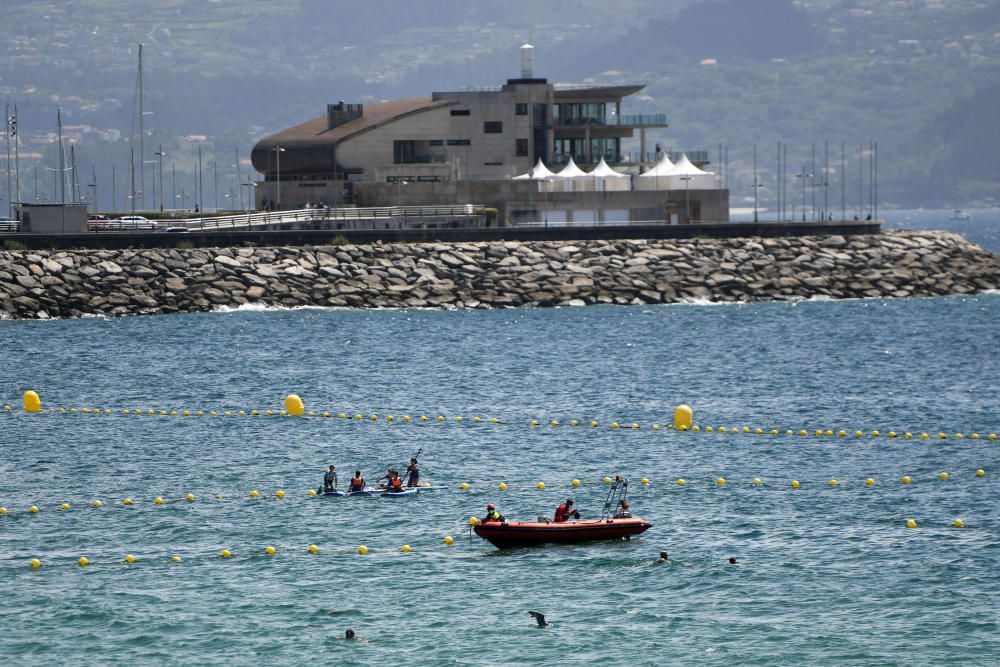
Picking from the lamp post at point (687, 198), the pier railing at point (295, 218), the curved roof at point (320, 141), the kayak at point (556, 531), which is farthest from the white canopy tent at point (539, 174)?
the kayak at point (556, 531)

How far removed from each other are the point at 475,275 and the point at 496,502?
66.9 meters

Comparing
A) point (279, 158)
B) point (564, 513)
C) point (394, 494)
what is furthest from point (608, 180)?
point (564, 513)

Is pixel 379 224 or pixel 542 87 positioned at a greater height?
pixel 542 87

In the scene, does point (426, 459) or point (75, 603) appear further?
point (426, 459)

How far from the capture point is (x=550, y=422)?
73.1 metres

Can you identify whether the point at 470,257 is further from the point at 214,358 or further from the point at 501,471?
the point at 501,471

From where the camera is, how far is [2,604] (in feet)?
148

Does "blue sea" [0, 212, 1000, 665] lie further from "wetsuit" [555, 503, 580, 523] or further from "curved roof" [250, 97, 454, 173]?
"curved roof" [250, 97, 454, 173]

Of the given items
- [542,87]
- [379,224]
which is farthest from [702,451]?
[542,87]

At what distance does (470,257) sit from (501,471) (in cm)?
6260

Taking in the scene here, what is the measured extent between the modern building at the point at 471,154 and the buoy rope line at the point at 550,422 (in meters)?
64.8

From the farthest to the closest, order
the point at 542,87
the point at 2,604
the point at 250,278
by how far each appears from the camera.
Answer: the point at 542,87, the point at 250,278, the point at 2,604

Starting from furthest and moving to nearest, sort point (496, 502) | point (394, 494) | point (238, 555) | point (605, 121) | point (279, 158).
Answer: point (605, 121) → point (279, 158) → point (394, 494) → point (496, 502) → point (238, 555)

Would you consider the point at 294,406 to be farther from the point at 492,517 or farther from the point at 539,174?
the point at 539,174
